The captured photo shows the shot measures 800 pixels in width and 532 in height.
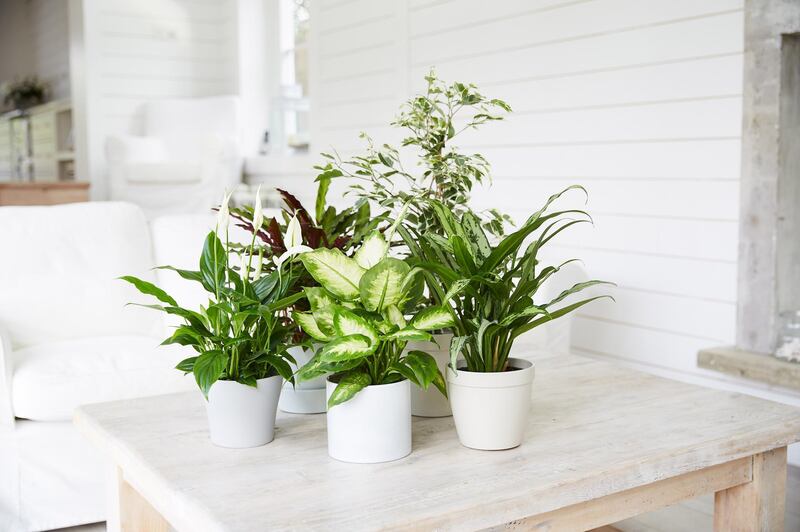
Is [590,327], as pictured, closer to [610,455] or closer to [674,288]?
[674,288]

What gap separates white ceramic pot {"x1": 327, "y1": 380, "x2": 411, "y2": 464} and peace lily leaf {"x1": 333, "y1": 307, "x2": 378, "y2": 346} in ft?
0.27

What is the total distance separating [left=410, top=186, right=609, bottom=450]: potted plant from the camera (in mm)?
Answer: 1299

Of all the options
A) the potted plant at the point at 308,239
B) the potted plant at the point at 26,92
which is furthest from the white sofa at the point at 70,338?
the potted plant at the point at 26,92

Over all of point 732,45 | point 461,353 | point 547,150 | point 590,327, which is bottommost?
point 590,327

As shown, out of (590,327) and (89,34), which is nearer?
(590,327)

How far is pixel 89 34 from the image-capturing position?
632 cm

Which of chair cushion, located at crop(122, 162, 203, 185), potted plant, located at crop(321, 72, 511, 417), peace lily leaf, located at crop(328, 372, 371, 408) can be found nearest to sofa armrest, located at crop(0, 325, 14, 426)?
potted plant, located at crop(321, 72, 511, 417)

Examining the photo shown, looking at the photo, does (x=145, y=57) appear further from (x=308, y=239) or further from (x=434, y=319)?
(x=434, y=319)

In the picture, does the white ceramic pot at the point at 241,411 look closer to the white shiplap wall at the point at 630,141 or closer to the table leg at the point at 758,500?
the table leg at the point at 758,500

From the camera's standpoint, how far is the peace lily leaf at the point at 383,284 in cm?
125

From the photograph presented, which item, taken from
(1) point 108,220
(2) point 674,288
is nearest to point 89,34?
(1) point 108,220

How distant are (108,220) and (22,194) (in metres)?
2.77

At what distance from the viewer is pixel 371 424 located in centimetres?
127

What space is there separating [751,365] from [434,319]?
1.77 meters
